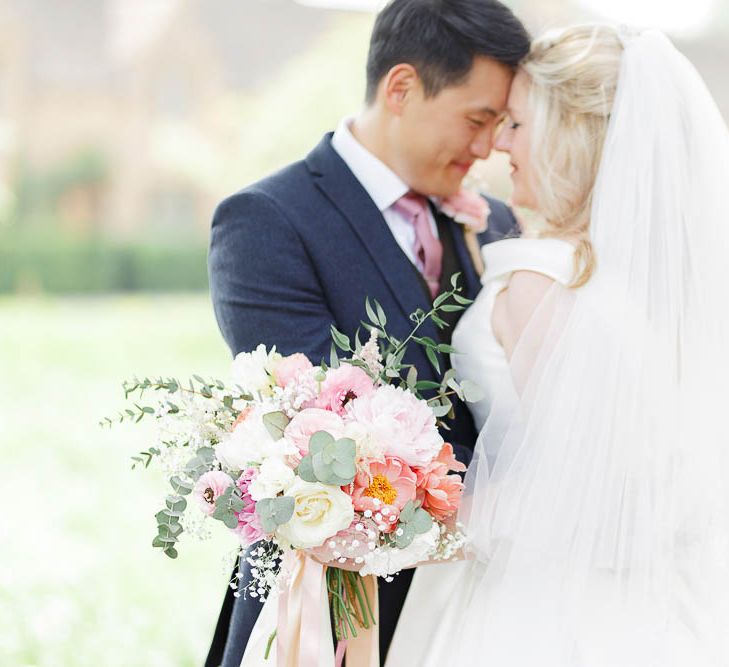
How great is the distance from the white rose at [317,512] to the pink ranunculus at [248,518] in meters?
0.09

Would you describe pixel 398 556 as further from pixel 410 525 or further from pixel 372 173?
pixel 372 173

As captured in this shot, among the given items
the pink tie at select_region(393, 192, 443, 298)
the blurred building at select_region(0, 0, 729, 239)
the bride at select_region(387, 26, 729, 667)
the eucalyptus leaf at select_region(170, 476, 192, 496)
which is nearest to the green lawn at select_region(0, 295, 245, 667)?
the eucalyptus leaf at select_region(170, 476, 192, 496)

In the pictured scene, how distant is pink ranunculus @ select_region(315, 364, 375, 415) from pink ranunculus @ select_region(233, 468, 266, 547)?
0.69 ft

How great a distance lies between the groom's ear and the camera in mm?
2971

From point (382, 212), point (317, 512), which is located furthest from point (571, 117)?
point (317, 512)

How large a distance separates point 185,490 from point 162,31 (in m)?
24.4

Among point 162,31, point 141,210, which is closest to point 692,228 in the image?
point 141,210

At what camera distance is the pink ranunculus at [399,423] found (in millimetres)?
2008

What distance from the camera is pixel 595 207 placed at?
2447 mm

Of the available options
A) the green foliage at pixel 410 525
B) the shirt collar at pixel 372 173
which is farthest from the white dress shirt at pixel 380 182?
the green foliage at pixel 410 525

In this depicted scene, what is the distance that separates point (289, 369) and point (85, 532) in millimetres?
5099

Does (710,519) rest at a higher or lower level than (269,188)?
lower

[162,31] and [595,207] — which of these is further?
A: [162,31]

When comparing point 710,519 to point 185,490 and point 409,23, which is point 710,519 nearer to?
point 185,490
